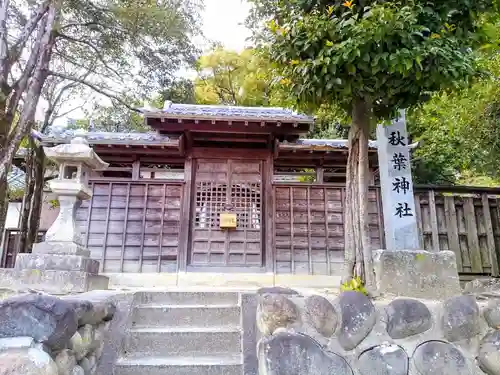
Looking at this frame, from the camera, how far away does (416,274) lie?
372cm

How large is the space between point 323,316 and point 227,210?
18.5ft

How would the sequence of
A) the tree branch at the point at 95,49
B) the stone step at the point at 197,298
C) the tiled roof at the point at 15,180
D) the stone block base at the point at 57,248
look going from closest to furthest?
the stone step at the point at 197,298 → the stone block base at the point at 57,248 → the tree branch at the point at 95,49 → the tiled roof at the point at 15,180

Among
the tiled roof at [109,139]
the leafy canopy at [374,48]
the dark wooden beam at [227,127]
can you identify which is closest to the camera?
the leafy canopy at [374,48]

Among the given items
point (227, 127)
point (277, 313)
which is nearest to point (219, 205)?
point (227, 127)

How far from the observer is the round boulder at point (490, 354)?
7.74 ft

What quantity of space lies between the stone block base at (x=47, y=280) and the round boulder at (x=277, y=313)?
8.89 ft

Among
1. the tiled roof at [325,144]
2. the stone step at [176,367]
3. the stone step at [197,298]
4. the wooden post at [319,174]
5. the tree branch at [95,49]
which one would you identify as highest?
the tree branch at [95,49]

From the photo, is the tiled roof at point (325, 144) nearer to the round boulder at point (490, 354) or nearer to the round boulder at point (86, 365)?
the round boulder at point (490, 354)

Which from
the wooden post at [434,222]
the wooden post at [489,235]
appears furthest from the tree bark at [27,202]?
the wooden post at [489,235]

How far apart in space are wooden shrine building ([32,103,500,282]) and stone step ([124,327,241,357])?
4451 mm

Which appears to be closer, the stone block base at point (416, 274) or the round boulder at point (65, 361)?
the round boulder at point (65, 361)

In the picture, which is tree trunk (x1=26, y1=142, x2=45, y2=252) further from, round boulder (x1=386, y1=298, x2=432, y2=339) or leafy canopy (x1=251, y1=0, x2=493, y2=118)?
round boulder (x1=386, y1=298, x2=432, y2=339)

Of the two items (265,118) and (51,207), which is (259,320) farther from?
(51,207)

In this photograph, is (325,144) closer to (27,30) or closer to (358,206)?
(358,206)
